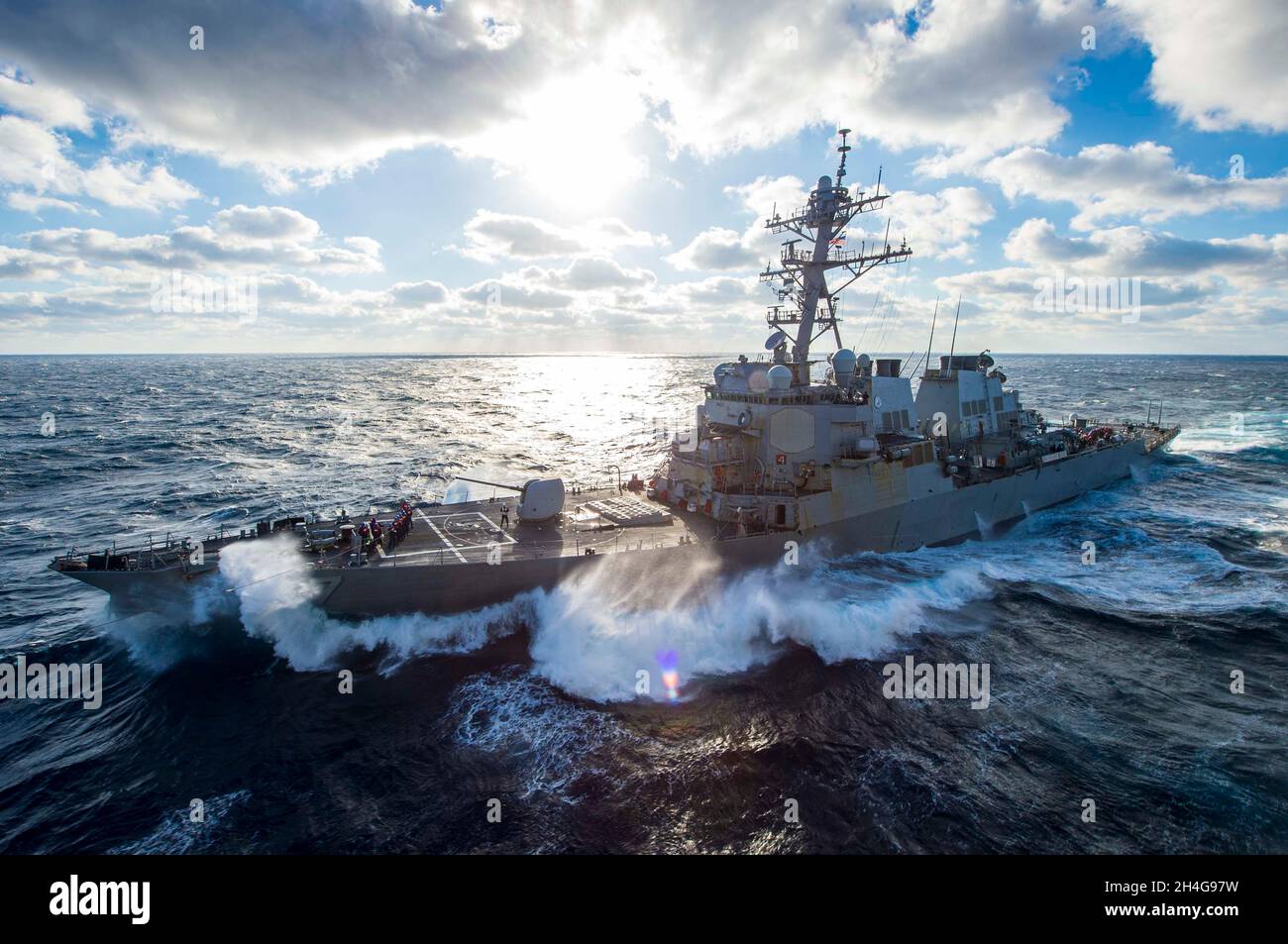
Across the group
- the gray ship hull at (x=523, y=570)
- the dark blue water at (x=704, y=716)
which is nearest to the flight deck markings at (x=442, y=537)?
the gray ship hull at (x=523, y=570)

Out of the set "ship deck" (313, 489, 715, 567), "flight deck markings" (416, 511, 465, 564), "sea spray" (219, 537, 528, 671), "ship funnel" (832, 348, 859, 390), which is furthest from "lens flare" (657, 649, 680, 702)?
"ship funnel" (832, 348, 859, 390)

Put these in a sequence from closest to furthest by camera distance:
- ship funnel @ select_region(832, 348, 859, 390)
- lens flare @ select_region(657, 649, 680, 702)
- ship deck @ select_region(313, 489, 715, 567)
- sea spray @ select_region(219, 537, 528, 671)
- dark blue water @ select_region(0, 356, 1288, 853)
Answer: dark blue water @ select_region(0, 356, 1288, 853), lens flare @ select_region(657, 649, 680, 702), sea spray @ select_region(219, 537, 528, 671), ship deck @ select_region(313, 489, 715, 567), ship funnel @ select_region(832, 348, 859, 390)

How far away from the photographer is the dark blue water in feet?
34.4

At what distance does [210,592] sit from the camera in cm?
1530

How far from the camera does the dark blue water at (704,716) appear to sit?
1048 cm

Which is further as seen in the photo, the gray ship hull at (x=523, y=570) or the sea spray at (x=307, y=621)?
the sea spray at (x=307, y=621)

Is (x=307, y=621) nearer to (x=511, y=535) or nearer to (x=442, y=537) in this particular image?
(x=442, y=537)

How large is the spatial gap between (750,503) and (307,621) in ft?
44.3

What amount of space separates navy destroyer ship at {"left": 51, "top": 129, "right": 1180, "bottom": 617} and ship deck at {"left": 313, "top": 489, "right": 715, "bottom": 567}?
0.08m

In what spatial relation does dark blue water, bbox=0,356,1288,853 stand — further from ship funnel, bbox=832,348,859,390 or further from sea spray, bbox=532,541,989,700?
ship funnel, bbox=832,348,859,390

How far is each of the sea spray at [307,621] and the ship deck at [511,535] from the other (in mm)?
1028

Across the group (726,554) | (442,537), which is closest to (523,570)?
(442,537)

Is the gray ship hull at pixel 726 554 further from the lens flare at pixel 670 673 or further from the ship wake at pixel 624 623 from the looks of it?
the lens flare at pixel 670 673

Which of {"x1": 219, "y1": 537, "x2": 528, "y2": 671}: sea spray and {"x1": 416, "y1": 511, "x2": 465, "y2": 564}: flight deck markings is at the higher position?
{"x1": 416, "y1": 511, "x2": 465, "y2": 564}: flight deck markings
